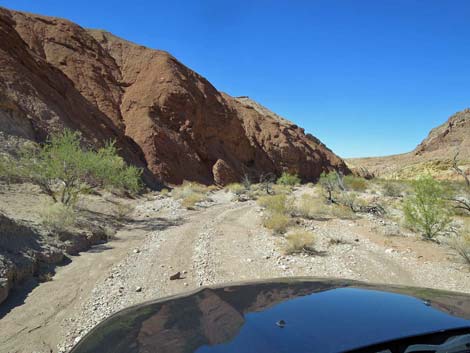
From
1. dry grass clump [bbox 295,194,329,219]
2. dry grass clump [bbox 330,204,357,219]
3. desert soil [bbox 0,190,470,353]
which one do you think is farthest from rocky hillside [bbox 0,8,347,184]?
dry grass clump [bbox 330,204,357,219]

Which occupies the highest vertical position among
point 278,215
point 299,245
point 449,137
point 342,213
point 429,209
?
point 449,137

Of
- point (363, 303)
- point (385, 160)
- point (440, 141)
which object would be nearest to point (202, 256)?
point (363, 303)

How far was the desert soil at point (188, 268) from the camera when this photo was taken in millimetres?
5262

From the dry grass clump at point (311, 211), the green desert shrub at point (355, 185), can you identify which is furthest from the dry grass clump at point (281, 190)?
the dry grass clump at point (311, 211)

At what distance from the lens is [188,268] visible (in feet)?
25.1

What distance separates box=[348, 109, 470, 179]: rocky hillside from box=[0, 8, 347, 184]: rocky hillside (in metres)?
24.5

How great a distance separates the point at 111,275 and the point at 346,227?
27.3 feet

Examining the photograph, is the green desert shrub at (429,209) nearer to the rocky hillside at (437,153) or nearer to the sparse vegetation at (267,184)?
the sparse vegetation at (267,184)

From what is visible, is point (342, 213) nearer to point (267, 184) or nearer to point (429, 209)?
point (429, 209)

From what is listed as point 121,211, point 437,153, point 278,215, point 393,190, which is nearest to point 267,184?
point 393,190

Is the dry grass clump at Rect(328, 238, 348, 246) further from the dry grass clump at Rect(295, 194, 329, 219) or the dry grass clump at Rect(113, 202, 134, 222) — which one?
the dry grass clump at Rect(113, 202, 134, 222)

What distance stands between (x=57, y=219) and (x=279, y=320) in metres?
9.52

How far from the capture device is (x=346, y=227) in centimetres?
1252

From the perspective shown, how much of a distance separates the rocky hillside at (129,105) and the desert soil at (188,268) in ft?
50.1
